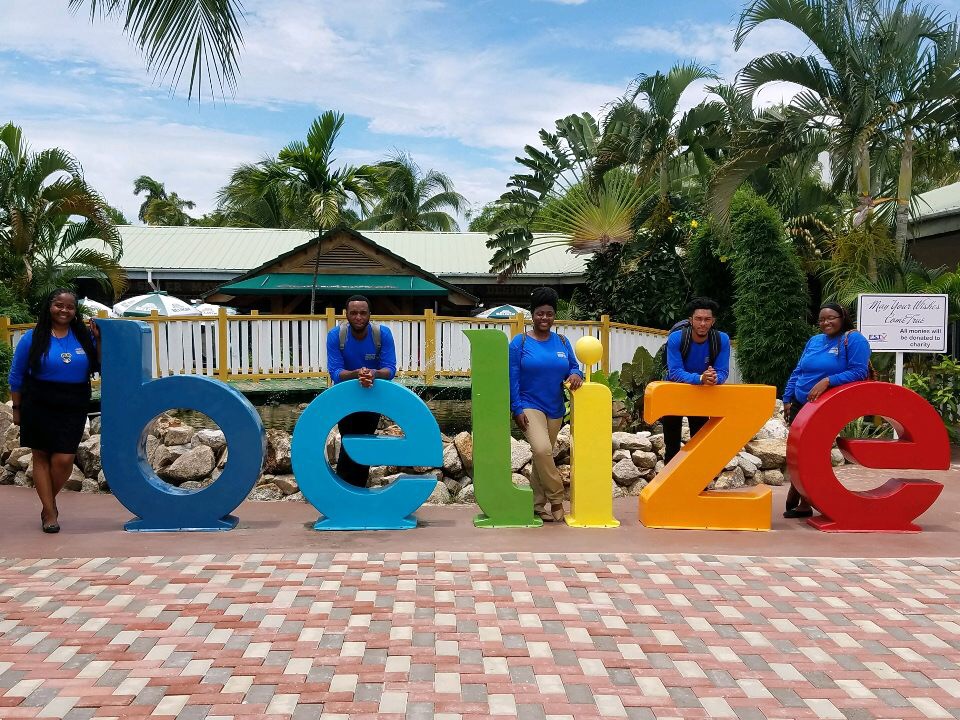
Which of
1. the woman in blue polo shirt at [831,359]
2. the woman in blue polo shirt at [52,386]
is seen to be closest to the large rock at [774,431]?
the woman in blue polo shirt at [831,359]

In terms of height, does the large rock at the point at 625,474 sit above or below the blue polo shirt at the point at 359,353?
below

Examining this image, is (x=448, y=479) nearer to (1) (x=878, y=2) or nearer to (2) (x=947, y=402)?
(2) (x=947, y=402)

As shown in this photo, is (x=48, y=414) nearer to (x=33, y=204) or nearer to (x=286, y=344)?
(x=286, y=344)

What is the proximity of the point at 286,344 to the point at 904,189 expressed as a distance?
867cm

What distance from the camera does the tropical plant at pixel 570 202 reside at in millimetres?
17594

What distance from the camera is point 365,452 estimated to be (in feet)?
19.7

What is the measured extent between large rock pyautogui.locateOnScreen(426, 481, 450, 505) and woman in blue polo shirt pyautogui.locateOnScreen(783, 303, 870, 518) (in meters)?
3.20

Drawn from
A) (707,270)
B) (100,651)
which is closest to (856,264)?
(707,270)

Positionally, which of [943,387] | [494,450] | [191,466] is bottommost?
[191,466]

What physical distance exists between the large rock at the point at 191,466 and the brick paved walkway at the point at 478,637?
3143mm

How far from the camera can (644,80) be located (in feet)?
57.0

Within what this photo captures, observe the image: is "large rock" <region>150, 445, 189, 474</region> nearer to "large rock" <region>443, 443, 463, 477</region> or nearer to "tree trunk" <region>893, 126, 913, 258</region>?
"large rock" <region>443, 443, 463, 477</region>

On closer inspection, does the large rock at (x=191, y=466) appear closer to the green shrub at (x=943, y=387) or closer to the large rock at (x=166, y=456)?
the large rock at (x=166, y=456)

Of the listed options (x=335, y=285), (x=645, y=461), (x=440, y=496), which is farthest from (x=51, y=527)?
(x=335, y=285)
